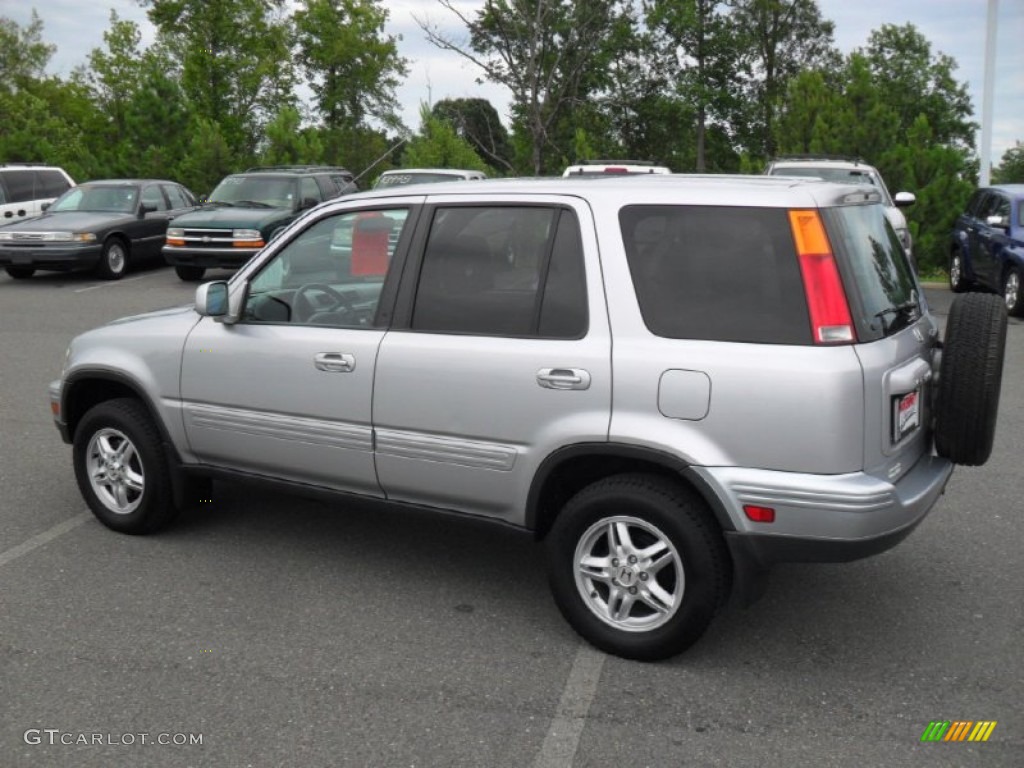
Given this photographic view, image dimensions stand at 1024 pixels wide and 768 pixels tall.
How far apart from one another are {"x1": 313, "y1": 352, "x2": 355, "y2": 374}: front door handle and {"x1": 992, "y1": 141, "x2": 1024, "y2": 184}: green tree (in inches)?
2928

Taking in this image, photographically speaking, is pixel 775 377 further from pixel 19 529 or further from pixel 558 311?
pixel 19 529

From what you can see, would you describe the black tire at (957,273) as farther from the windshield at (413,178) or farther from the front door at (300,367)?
the front door at (300,367)

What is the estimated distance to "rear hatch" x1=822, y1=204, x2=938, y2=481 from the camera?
3.65 m

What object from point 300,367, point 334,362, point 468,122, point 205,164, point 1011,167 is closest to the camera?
point 334,362

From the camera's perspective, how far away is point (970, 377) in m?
4.04

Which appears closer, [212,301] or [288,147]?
[212,301]

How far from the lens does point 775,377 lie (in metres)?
3.61

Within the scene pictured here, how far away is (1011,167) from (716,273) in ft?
261

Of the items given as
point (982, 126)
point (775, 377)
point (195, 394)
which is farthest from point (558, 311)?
point (982, 126)

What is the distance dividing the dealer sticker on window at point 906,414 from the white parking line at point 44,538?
12.9 ft

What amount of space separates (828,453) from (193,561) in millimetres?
2992

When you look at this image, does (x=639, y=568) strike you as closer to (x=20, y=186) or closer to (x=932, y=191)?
(x=932, y=191)

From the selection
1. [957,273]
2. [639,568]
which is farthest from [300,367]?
[957,273]

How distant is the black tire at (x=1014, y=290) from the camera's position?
537 inches
